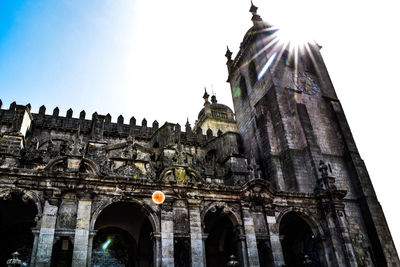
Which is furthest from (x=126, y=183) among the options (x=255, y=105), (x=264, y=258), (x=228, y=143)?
(x=255, y=105)

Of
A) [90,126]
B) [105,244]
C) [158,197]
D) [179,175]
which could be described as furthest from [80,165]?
[90,126]

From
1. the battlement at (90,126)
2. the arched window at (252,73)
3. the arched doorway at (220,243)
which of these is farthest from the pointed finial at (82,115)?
the arched doorway at (220,243)

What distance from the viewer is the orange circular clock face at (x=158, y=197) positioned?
45.0ft

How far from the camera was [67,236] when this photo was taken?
1197 centimetres

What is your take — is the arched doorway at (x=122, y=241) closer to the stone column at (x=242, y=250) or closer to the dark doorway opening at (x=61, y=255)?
the dark doorway opening at (x=61, y=255)

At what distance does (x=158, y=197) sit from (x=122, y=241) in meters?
5.42

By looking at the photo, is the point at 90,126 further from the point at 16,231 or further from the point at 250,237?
the point at 250,237

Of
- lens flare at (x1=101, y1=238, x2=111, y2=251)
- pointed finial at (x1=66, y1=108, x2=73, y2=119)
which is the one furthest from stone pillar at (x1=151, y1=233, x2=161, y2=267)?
pointed finial at (x1=66, y1=108, x2=73, y2=119)

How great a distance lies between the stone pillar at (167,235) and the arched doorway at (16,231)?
6128 mm

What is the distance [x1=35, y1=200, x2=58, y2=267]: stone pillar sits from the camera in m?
11.2

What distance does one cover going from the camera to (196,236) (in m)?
13.5

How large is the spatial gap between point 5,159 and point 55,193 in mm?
3843

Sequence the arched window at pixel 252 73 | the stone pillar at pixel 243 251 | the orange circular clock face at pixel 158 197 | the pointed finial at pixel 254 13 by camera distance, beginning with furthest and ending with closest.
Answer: the pointed finial at pixel 254 13 < the arched window at pixel 252 73 < the stone pillar at pixel 243 251 < the orange circular clock face at pixel 158 197

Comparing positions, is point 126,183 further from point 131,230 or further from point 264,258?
point 264,258
